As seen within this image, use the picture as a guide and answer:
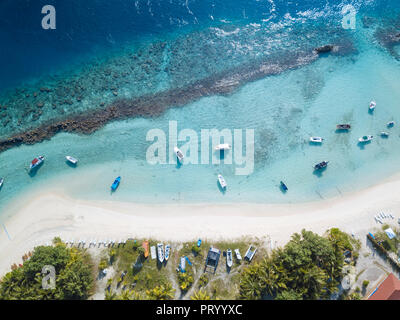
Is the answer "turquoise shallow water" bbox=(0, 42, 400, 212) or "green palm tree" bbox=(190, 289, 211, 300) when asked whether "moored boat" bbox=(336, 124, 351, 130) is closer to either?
"turquoise shallow water" bbox=(0, 42, 400, 212)

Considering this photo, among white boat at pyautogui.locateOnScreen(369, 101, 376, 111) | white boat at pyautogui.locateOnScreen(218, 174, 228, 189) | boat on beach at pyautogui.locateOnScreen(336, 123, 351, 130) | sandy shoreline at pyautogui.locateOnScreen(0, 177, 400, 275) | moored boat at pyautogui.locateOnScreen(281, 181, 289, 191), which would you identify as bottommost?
sandy shoreline at pyautogui.locateOnScreen(0, 177, 400, 275)

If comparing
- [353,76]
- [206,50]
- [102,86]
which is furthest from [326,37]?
[102,86]

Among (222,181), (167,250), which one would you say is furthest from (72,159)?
(222,181)

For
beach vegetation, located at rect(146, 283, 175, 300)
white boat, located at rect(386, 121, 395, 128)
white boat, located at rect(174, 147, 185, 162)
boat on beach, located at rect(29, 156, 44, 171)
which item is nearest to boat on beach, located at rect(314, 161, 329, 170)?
white boat, located at rect(386, 121, 395, 128)

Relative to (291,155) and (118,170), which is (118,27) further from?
(291,155)

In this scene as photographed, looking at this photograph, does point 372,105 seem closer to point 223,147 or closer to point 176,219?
point 223,147
